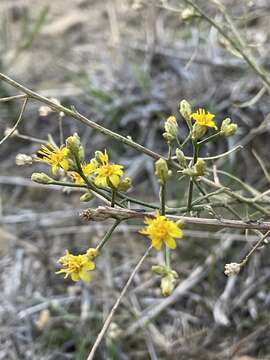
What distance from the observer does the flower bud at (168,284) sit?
4.10ft

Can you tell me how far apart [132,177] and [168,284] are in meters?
1.51

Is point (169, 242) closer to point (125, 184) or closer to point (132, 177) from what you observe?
point (125, 184)

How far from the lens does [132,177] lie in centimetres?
275

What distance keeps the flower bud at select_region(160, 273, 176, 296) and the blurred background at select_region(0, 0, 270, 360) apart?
539 millimetres

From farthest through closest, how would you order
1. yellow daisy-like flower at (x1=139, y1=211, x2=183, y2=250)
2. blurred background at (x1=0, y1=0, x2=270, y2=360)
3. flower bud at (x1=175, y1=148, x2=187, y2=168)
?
blurred background at (x1=0, y1=0, x2=270, y2=360), flower bud at (x1=175, y1=148, x2=187, y2=168), yellow daisy-like flower at (x1=139, y1=211, x2=183, y2=250)

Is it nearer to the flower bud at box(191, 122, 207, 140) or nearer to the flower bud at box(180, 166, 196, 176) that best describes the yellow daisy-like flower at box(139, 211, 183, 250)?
the flower bud at box(180, 166, 196, 176)

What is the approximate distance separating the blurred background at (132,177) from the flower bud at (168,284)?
1.77 ft

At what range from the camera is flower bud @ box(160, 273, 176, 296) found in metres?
1.25

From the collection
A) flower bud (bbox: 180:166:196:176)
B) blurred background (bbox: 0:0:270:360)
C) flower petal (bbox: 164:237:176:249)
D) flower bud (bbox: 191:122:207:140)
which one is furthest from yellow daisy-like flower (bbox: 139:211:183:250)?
blurred background (bbox: 0:0:270:360)

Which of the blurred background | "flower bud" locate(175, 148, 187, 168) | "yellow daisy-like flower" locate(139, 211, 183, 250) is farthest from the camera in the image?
the blurred background

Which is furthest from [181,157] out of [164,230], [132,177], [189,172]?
[132,177]

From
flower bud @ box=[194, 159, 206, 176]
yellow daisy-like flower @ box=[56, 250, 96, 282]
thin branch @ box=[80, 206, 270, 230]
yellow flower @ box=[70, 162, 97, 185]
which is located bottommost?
yellow daisy-like flower @ box=[56, 250, 96, 282]

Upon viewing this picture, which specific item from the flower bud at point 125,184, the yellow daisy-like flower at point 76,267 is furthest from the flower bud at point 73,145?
the yellow daisy-like flower at point 76,267

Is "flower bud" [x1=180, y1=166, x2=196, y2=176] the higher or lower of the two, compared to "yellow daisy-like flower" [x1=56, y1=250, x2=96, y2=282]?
higher
